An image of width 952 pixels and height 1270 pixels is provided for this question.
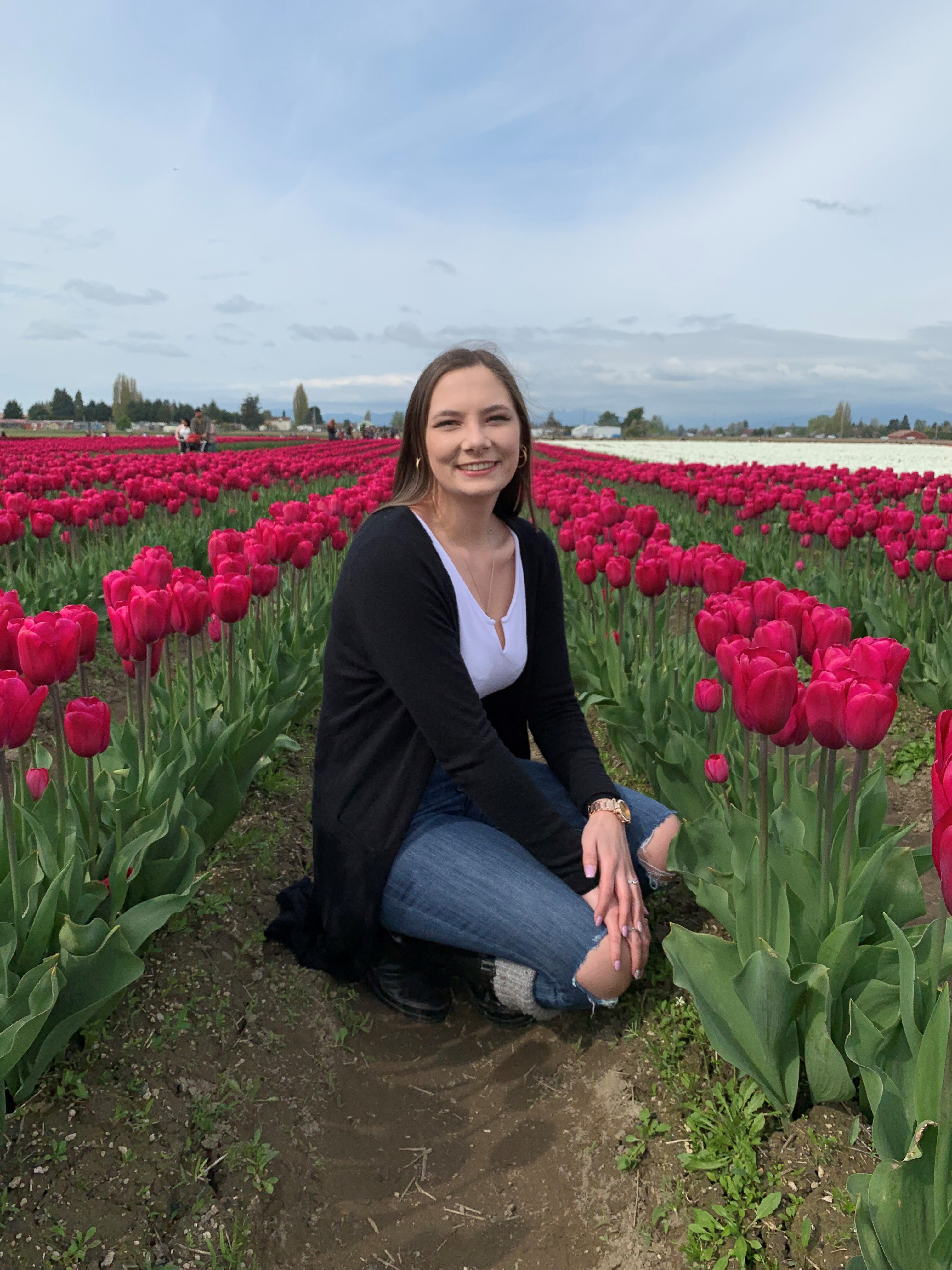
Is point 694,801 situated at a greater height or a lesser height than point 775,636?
lesser

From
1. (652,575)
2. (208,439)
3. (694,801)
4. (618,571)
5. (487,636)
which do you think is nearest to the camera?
(487,636)

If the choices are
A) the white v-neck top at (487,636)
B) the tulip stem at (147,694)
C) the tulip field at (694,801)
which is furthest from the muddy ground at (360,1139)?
the white v-neck top at (487,636)

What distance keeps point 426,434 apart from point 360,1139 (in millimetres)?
2155

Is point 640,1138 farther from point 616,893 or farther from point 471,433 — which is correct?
point 471,433

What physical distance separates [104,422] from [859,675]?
342 ft

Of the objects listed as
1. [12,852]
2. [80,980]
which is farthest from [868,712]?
[12,852]

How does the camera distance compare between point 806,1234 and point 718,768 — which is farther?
point 718,768

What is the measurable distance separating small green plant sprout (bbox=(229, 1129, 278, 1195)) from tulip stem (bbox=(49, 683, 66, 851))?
93cm

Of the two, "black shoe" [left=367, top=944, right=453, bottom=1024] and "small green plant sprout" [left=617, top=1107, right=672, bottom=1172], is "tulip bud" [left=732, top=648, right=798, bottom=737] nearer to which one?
"small green plant sprout" [left=617, top=1107, right=672, bottom=1172]

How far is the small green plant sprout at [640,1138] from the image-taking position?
7.86 feet

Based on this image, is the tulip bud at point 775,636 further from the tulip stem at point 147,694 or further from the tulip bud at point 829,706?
the tulip stem at point 147,694

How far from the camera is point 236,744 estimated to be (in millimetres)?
3520

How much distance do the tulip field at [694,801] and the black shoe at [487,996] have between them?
717mm

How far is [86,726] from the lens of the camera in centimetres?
244
